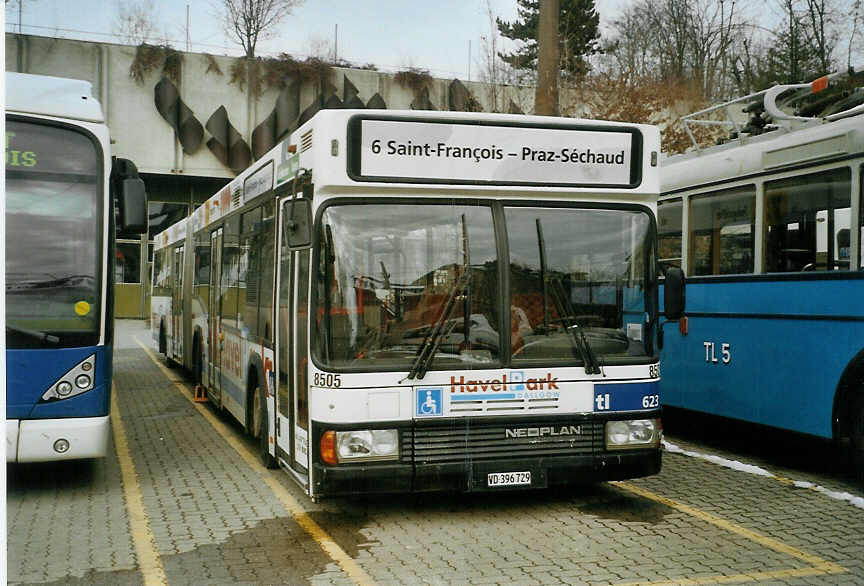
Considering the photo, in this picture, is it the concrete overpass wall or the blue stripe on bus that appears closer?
the blue stripe on bus

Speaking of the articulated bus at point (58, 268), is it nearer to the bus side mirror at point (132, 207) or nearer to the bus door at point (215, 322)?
the bus side mirror at point (132, 207)

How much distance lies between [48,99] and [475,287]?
3.94 metres

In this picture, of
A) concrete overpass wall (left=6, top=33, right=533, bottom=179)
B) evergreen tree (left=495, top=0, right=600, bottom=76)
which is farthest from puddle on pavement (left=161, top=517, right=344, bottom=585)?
concrete overpass wall (left=6, top=33, right=533, bottom=179)

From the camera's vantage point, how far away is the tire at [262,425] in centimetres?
873

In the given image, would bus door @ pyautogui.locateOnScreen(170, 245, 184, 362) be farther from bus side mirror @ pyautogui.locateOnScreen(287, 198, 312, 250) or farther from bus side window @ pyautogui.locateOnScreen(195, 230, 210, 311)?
bus side mirror @ pyautogui.locateOnScreen(287, 198, 312, 250)

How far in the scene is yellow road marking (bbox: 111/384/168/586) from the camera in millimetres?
5867

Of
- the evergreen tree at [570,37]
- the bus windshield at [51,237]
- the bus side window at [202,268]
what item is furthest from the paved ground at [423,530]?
the evergreen tree at [570,37]

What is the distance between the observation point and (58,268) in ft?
25.4

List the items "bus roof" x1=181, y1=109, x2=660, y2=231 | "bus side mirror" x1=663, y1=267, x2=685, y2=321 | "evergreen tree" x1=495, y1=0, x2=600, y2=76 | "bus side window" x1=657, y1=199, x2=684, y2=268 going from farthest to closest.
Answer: "evergreen tree" x1=495, y1=0, x2=600, y2=76
"bus side window" x1=657, y1=199, x2=684, y2=268
"bus side mirror" x1=663, y1=267, x2=685, y2=321
"bus roof" x1=181, y1=109, x2=660, y2=231

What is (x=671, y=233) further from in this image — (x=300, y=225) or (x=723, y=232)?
(x=300, y=225)

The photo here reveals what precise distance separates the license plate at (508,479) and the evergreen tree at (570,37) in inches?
618

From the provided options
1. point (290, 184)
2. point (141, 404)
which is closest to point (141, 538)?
point (290, 184)

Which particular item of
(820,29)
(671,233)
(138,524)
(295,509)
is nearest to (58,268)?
(138,524)

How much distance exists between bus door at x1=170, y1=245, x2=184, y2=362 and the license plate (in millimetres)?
10837
